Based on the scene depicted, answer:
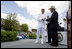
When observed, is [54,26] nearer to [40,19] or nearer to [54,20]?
[54,20]

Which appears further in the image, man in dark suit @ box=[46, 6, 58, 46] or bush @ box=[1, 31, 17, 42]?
bush @ box=[1, 31, 17, 42]

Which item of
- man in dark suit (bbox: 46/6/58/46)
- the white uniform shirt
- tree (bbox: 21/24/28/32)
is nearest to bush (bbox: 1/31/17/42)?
tree (bbox: 21/24/28/32)

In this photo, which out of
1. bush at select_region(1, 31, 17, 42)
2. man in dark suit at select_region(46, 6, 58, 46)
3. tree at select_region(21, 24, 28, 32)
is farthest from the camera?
bush at select_region(1, 31, 17, 42)

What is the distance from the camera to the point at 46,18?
239 inches

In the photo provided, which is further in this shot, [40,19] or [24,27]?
[40,19]

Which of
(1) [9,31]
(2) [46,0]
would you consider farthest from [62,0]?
(1) [9,31]

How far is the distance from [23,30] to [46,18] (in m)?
1.05

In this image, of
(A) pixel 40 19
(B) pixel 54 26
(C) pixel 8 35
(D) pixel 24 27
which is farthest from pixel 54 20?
(C) pixel 8 35

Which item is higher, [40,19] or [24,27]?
[40,19]

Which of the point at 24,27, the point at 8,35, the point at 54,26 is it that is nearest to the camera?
the point at 54,26

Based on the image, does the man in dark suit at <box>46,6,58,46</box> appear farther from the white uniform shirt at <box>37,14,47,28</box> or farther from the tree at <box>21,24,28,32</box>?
the tree at <box>21,24,28,32</box>

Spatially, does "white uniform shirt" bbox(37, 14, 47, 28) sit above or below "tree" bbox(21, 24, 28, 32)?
above

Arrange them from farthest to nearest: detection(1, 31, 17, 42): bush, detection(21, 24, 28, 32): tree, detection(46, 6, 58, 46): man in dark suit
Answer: detection(1, 31, 17, 42): bush < detection(21, 24, 28, 32): tree < detection(46, 6, 58, 46): man in dark suit

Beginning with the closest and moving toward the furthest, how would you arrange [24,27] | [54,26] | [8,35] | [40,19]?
[54,26], [24,27], [40,19], [8,35]
